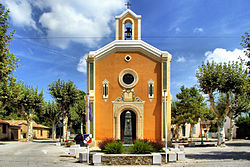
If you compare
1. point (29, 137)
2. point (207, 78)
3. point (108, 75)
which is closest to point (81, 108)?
point (29, 137)

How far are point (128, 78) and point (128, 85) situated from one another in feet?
2.49

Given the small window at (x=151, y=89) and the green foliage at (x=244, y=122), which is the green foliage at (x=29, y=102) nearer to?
the small window at (x=151, y=89)

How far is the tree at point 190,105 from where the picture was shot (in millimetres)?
32906

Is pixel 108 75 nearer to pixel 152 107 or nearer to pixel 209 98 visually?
pixel 152 107

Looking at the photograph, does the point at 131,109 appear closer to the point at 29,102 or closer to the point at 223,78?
the point at 223,78

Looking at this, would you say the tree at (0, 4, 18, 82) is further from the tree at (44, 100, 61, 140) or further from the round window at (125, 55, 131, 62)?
the tree at (44, 100, 61, 140)

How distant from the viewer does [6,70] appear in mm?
13516

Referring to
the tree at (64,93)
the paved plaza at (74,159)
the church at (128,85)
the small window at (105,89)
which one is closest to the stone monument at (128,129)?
the church at (128,85)

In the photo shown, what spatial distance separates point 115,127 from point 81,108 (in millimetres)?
26465

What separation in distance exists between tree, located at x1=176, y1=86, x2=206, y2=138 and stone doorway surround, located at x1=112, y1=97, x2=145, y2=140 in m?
13.1

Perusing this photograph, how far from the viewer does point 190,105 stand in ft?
111

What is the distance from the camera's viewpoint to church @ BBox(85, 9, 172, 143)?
21547 mm

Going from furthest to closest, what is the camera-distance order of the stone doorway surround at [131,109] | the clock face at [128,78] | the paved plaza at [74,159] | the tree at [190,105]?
the tree at [190,105] < the clock face at [128,78] < the stone doorway surround at [131,109] < the paved plaza at [74,159]

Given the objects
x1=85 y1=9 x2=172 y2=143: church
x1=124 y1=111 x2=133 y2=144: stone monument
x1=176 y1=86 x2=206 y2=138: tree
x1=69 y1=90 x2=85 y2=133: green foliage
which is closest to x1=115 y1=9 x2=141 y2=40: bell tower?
x1=85 y1=9 x2=172 y2=143: church
